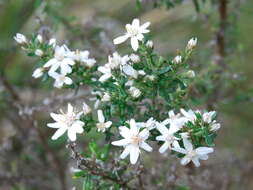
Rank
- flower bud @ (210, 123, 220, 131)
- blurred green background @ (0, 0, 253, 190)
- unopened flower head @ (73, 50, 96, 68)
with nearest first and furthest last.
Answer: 1. flower bud @ (210, 123, 220, 131)
2. unopened flower head @ (73, 50, 96, 68)
3. blurred green background @ (0, 0, 253, 190)

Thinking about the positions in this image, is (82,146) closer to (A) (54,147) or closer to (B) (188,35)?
(A) (54,147)

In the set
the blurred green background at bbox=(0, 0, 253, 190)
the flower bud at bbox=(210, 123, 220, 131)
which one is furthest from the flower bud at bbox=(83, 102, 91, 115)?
the blurred green background at bbox=(0, 0, 253, 190)

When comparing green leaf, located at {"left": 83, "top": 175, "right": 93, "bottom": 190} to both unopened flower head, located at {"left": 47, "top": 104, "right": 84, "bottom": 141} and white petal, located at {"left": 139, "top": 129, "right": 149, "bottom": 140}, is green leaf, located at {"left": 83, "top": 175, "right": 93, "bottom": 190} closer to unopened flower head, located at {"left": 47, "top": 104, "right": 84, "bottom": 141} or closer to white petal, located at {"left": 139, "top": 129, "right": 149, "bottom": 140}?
unopened flower head, located at {"left": 47, "top": 104, "right": 84, "bottom": 141}

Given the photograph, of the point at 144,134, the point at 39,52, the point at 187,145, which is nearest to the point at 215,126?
the point at 187,145

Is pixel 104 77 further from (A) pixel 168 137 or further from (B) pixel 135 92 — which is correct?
(A) pixel 168 137

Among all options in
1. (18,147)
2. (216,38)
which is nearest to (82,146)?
(18,147)

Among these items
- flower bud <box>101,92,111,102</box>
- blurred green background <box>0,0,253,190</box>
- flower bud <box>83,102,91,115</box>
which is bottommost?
flower bud <box>83,102,91,115</box>

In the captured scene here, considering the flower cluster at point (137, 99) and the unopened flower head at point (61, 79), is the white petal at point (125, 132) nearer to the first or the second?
the flower cluster at point (137, 99)

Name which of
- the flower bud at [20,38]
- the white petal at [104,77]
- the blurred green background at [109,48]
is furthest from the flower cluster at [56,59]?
the blurred green background at [109,48]
